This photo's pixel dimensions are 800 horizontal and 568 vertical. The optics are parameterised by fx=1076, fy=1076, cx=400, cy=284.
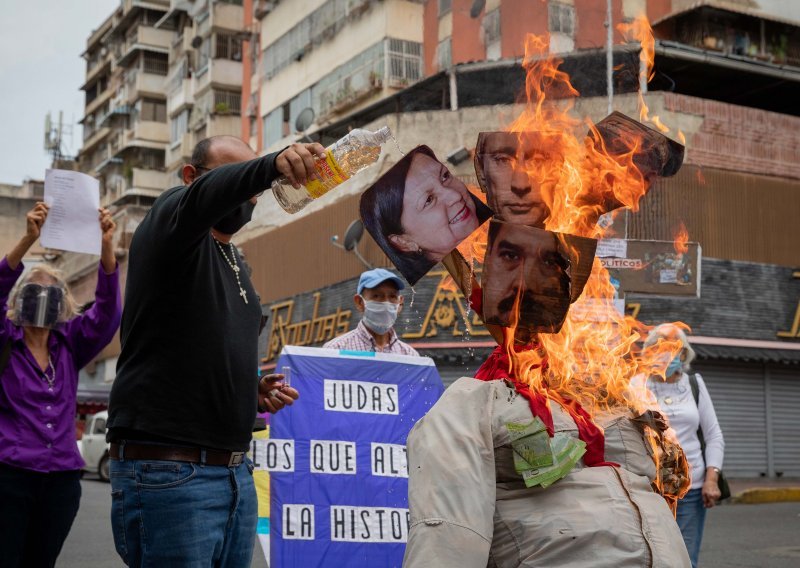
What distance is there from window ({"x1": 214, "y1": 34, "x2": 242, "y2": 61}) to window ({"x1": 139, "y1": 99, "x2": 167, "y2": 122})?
1111 cm

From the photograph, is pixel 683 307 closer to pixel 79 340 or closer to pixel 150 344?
pixel 79 340

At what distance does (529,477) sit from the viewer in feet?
9.55

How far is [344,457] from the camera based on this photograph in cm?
672

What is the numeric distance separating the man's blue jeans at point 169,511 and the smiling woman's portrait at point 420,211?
0.95m

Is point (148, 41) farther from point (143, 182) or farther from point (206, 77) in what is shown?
point (206, 77)

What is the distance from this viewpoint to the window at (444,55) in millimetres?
30013

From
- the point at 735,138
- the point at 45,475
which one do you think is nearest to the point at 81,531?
the point at 45,475

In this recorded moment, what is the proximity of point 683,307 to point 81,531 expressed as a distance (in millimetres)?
15752

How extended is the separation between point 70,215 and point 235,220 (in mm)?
1959

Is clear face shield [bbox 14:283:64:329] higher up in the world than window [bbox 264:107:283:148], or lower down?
lower down

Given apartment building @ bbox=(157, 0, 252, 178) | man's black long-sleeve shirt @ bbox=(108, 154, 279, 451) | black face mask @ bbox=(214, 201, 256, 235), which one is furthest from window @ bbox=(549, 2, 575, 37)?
man's black long-sleeve shirt @ bbox=(108, 154, 279, 451)

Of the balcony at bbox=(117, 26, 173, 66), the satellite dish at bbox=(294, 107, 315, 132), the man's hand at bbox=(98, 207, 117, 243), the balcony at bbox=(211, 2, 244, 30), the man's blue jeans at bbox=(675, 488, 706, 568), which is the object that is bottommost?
the man's blue jeans at bbox=(675, 488, 706, 568)

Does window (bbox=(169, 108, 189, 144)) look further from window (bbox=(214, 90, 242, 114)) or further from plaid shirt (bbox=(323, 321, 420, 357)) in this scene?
plaid shirt (bbox=(323, 321, 420, 357))

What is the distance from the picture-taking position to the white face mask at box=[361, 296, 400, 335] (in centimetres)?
702
